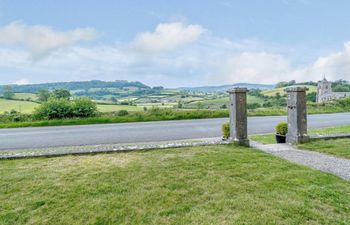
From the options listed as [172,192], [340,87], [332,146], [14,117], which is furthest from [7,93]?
[340,87]

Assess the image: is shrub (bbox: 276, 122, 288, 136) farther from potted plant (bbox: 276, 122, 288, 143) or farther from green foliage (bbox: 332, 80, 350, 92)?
green foliage (bbox: 332, 80, 350, 92)

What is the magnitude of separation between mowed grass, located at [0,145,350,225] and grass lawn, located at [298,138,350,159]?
78.4 inches

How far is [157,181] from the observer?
4.15 meters

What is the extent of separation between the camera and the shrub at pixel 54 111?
1733 cm

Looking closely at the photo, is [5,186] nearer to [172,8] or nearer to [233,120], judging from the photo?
[233,120]

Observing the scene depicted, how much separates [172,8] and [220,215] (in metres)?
15.1

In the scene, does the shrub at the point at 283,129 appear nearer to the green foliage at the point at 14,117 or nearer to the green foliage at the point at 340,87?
the green foliage at the point at 14,117

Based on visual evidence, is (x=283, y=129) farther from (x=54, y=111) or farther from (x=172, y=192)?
(x=54, y=111)

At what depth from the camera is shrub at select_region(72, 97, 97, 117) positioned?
17819mm

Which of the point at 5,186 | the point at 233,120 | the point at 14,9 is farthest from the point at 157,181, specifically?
the point at 14,9

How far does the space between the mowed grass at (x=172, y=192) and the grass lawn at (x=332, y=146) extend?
1.99 metres

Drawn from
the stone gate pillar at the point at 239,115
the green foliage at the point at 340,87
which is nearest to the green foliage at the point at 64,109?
the stone gate pillar at the point at 239,115

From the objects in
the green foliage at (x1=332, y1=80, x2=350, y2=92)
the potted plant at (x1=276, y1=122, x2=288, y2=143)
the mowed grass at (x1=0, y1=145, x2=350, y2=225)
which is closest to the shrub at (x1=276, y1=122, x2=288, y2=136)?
the potted plant at (x1=276, y1=122, x2=288, y2=143)

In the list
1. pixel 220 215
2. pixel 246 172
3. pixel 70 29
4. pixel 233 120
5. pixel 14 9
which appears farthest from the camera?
pixel 70 29
